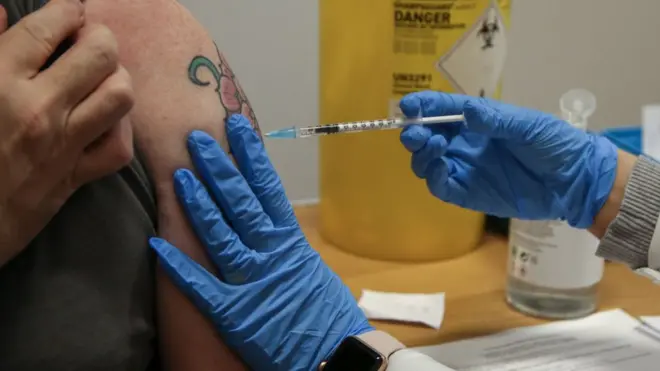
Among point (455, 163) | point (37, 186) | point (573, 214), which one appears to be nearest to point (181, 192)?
point (37, 186)

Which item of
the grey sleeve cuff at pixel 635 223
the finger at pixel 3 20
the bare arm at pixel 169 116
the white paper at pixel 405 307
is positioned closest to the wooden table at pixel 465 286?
the white paper at pixel 405 307

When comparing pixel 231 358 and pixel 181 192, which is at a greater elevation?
pixel 181 192

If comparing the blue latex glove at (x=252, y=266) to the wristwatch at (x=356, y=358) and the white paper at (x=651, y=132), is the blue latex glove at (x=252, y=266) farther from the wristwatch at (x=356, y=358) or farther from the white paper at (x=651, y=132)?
the white paper at (x=651, y=132)

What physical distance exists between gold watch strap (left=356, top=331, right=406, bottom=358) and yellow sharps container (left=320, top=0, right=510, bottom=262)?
40 cm

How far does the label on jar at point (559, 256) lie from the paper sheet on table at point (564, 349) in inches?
2.5

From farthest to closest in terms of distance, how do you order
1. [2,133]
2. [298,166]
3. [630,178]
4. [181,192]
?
1. [298,166]
2. [630,178]
3. [181,192]
4. [2,133]

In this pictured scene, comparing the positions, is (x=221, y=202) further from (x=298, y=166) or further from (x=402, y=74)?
(x=298, y=166)

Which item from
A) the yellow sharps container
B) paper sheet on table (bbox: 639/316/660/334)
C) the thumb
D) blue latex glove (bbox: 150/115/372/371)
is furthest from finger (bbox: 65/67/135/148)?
paper sheet on table (bbox: 639/316/660/334)

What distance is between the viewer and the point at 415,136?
3.26 ft

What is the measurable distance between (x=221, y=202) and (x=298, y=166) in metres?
0.74

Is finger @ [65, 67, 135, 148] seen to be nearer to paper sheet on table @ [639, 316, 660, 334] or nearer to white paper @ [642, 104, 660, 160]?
paper sheet on table @ [639, 316, 660, 334]

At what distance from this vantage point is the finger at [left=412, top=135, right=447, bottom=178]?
101 centimetres

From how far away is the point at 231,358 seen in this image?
0.83m

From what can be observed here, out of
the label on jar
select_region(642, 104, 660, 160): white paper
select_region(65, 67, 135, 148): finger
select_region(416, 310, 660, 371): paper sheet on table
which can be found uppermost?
select_region(65, 67, 135, 148): finger
